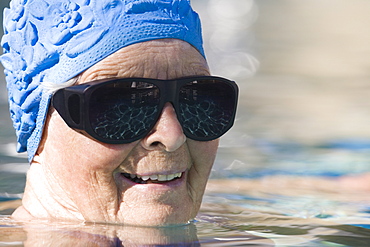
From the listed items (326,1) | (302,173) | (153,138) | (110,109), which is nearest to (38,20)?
(110,109)

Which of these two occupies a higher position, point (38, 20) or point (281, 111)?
point (281, 111)

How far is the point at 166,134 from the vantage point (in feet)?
11.1

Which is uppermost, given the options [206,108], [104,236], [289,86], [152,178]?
[289,86]

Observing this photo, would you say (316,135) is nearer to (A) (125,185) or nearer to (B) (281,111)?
(B) (281,111)

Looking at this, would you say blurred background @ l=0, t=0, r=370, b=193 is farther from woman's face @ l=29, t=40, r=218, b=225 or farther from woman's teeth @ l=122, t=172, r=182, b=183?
woman's teeth @ l=122, t=172, r=182, b=183

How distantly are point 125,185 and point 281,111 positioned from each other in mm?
4127

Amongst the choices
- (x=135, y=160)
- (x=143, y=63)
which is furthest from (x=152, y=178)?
(x=143, y=63)

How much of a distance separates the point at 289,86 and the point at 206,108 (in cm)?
446

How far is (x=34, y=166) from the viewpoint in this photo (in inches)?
152

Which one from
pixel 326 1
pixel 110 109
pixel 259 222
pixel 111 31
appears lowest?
pixel 259 222

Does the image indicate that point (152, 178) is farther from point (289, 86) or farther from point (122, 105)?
point (289, 86)

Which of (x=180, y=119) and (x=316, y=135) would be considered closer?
(x=180, y=119)

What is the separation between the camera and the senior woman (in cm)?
339

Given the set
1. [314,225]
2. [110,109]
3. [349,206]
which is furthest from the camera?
[349,206]
